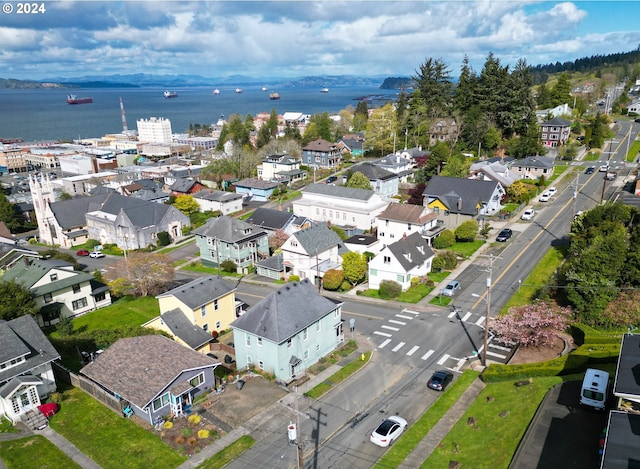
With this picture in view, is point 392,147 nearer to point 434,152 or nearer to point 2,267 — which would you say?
point 434,152

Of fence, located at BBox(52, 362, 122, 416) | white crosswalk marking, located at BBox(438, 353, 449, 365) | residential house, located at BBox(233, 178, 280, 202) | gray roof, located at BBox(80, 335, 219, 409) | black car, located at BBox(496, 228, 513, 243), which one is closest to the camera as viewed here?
gray roof, located at BBox(80, 335, 219, 409)

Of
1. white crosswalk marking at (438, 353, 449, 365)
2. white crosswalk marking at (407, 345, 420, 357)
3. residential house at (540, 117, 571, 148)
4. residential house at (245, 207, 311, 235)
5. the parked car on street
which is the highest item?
residential house at (540, 117, 571, 148)

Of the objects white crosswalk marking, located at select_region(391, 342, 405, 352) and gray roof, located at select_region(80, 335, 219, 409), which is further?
white crosswalk marking, located at select_region(391, 342, 405, 352)

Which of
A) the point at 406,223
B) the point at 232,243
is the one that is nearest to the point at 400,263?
the point at 406,223

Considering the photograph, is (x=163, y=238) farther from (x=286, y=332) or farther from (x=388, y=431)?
(x=388, y=431)

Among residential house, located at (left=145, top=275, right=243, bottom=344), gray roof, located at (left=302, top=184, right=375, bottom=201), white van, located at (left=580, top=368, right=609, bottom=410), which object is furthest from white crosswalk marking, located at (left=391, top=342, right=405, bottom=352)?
gray roof, located at (left=302, top=184, right=375, bottom=201)

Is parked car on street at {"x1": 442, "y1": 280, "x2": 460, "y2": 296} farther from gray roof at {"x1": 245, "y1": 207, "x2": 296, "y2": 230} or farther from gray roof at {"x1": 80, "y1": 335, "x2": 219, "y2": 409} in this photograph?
gray roof at {"x1": 245, "y1": 207, "x2": 296, "y2": 230}
